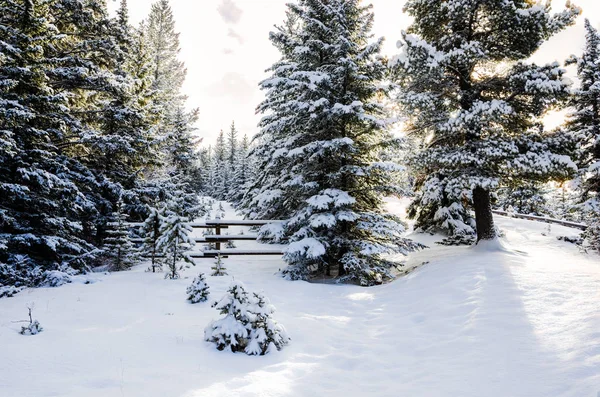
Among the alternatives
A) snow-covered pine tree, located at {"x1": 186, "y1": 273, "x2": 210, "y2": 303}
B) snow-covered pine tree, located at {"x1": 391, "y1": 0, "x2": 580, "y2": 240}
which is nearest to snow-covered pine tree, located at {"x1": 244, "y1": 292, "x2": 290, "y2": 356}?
snow-covered pine tree, located at {"x1": 186, "y1": 273, "x2": 210, "y2": 303}

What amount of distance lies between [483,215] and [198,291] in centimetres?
962

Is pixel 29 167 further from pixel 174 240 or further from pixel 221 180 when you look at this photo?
pixel 221 180

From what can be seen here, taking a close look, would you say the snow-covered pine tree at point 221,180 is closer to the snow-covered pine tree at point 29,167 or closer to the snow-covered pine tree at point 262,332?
the snow-covered pine tree at point 29,167

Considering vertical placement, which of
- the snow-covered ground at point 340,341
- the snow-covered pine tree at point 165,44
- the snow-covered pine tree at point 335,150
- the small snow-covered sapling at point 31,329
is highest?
the snow-covered pine tree at point 165,44

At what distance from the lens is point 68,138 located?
39.3 ft

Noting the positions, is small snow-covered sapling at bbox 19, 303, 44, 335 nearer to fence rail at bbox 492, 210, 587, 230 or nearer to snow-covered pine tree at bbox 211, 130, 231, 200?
fence rail at bbox 492, 210, 587, 230

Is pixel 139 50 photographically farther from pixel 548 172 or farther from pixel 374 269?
pixel 548 172

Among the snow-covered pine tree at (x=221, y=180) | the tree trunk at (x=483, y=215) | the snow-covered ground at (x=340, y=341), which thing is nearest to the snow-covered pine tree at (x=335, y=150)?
the snow-covered ground at (x=340, y=341)

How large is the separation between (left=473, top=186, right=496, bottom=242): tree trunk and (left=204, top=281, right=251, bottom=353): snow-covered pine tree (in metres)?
9.28

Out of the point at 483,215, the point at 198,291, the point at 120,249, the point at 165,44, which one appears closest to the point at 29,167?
the point at 120,249

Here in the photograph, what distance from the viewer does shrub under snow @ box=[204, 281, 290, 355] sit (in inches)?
203

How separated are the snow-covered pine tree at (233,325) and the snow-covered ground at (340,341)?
0.20 metres

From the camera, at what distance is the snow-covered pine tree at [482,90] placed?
9.72m

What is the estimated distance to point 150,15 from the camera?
3497 cm
